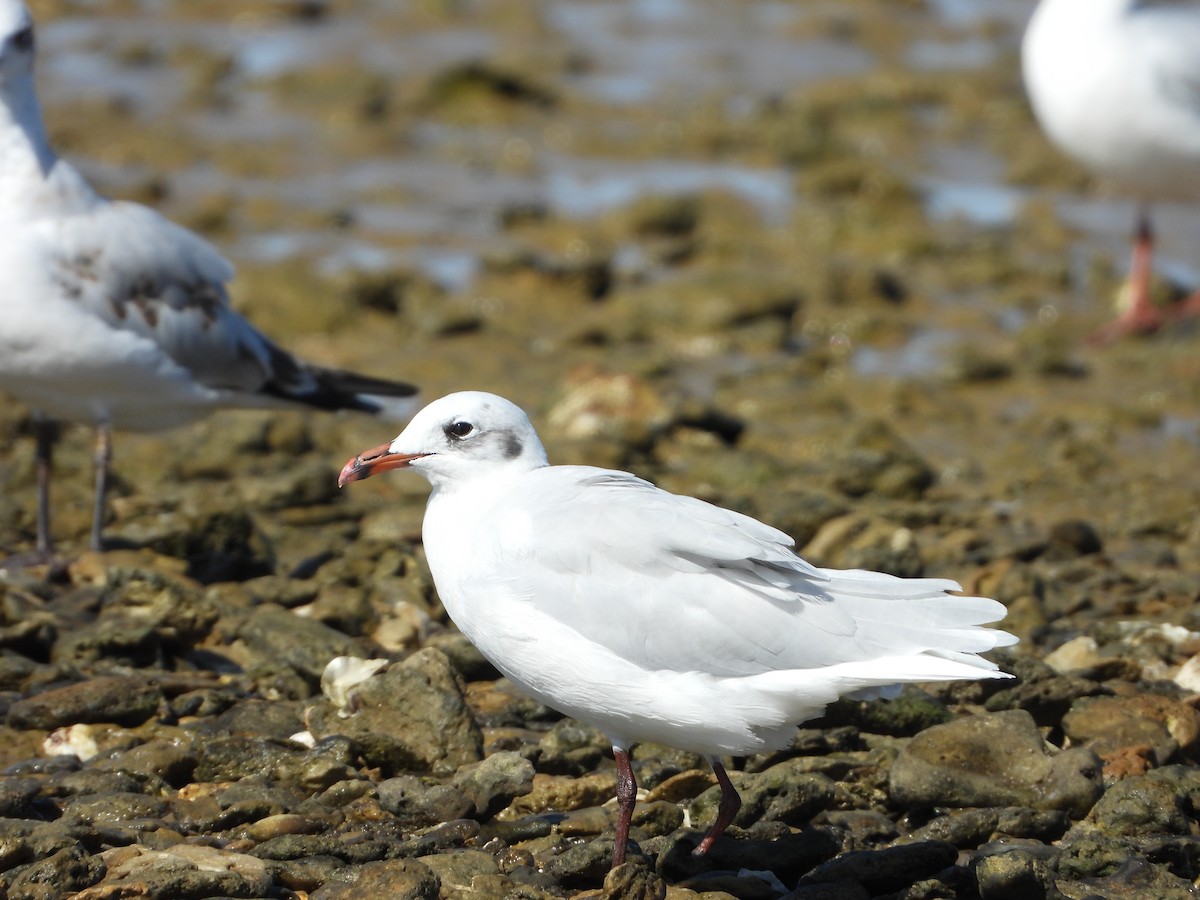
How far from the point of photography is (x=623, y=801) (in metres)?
5.02

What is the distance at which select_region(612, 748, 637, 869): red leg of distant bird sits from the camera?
4.91 meters

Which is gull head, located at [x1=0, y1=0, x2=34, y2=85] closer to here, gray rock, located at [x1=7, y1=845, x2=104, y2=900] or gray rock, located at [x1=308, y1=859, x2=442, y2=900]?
gray rock, located at [x1=7, y1=845, x2=104, y2=900]

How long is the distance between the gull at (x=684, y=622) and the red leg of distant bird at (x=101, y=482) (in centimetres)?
300

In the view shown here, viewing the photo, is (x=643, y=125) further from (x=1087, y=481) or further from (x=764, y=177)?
(x=1087, y=481)

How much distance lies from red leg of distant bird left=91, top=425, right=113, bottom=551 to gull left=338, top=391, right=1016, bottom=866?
300 centimetres

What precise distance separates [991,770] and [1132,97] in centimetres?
792

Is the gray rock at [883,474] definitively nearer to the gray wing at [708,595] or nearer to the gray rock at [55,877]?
the gray wing at [708,595]

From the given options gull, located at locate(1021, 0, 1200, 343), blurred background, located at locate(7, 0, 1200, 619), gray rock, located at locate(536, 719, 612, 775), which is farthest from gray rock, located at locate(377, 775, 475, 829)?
gull, located at locate(1021, 0, 1200, 343)

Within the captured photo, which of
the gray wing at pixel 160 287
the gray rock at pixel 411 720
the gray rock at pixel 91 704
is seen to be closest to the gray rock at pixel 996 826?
the gray rock at pixel 411 720

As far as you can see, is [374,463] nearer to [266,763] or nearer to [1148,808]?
[266,763]

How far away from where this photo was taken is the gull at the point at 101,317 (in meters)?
7.38

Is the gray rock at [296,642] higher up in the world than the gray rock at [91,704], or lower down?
lower down

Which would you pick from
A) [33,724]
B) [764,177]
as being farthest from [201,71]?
[33,724]

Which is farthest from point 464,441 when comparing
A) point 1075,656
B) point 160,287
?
point 160,287
